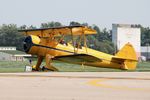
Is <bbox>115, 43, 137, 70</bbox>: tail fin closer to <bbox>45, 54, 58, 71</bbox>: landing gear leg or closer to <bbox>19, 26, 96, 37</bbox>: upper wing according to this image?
<bbox>19, 26, 96, 37</bbox>: upper wing

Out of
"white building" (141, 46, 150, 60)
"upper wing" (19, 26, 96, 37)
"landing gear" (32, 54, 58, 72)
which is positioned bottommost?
"white building" (141, 46, 150, 60)

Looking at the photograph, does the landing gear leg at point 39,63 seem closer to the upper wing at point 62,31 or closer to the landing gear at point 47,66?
the landing gear at point 47,66

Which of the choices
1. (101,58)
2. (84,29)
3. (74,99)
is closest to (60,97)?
(74,99)

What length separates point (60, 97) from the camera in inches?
489

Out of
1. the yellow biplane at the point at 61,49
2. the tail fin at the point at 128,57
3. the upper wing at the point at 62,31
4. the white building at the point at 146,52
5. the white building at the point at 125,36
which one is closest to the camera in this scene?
the yellow biplane at the point at 61,49

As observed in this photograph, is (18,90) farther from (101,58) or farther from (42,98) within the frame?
(101,58)

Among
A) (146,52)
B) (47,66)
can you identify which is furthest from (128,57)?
(146,52)

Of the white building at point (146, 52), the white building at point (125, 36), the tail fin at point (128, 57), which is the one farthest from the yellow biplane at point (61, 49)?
the white building at point (146, 52)

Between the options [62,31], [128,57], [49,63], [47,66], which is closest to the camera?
[47,66]

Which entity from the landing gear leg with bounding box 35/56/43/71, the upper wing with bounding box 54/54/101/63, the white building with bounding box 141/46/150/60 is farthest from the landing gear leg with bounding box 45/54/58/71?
the white building with bounding box 141/46/150/60

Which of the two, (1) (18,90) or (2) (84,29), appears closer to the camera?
(1) (18,90)

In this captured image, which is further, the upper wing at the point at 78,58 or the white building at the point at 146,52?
the white building at the point at 146,52

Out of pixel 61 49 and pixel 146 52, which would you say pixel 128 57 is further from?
pixel 146 52

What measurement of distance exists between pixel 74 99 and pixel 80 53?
22427 mm
